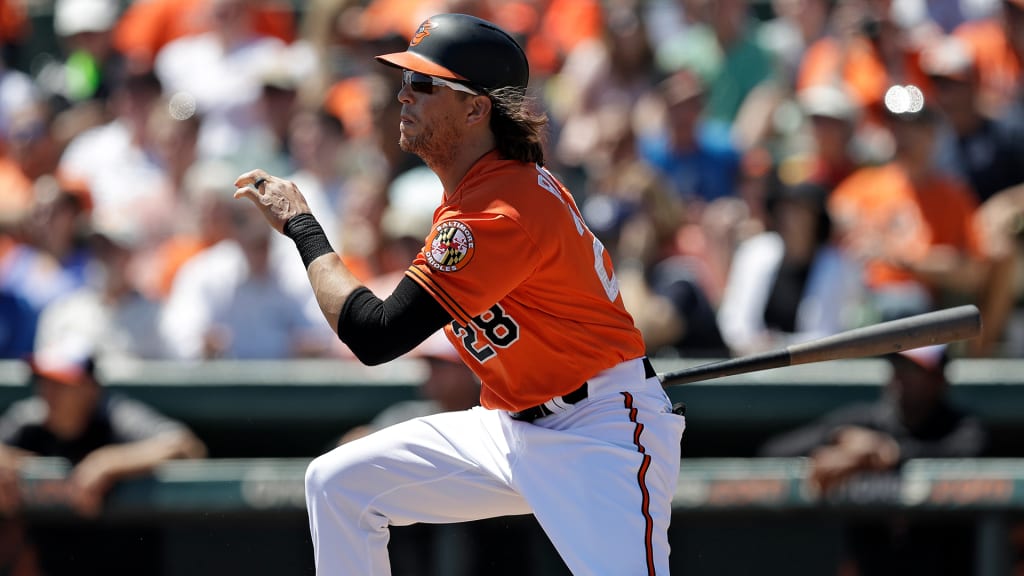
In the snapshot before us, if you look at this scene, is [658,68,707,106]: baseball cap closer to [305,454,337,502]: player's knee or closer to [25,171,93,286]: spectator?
[25,171,93,286]: spectator

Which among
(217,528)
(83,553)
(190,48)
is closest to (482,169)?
(217,528)

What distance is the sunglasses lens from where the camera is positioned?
13.4 feet

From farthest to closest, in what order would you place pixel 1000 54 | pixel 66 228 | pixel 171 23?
pixel 171 23, pixel 1000 54, pixel 66 228

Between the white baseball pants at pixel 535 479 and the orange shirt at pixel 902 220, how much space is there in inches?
125

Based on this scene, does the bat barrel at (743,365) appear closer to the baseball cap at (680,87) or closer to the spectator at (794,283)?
the spectator at (794,283)

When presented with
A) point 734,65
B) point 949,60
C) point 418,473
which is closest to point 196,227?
point 734,65

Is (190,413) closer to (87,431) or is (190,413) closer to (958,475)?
(87,431)

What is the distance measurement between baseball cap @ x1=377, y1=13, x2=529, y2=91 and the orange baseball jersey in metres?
0.23

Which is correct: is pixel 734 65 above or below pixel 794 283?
above

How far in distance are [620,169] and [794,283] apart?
1.18 meters

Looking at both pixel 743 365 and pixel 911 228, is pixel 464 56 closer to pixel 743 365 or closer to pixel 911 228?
pixel 743 365

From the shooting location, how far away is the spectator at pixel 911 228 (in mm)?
7023

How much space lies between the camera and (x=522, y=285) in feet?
13.4

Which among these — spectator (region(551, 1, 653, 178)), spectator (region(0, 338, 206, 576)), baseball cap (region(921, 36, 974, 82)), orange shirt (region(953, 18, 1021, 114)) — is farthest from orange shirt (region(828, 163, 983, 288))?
spectator (region(0, 338, 206, 576))
